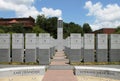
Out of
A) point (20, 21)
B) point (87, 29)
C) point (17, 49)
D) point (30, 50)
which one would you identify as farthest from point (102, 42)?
point (87, 29)

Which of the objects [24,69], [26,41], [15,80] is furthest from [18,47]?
[15,80]

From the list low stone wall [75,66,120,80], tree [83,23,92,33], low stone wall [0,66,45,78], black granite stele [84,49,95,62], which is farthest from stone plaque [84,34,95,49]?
tree [83,23,92,33]

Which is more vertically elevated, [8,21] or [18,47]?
[8,21]

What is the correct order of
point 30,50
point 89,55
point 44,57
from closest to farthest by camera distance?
point 44,57 → point 30,50 → point 89,55

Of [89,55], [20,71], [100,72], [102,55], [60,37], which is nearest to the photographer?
[100,72]

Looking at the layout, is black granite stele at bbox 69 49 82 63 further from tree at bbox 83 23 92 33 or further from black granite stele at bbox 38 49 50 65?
tree at bbox 83 23 92 33

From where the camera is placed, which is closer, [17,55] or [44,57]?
[44,57]

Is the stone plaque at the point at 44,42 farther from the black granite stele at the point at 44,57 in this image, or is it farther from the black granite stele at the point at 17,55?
the black granite stele at the point at 17,55

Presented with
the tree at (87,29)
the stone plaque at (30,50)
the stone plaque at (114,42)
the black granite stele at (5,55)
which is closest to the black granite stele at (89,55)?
the stone plaque at (114,42)

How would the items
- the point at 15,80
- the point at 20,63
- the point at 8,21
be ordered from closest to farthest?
1. the point at 15,80
2. the point at 20,63
3. the point at 8,21

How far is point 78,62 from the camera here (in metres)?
27.6

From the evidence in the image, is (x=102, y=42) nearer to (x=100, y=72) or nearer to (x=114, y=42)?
(x=114, y=42)

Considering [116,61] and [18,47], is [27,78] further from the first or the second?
[116,61]

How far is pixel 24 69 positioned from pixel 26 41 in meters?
10.2
